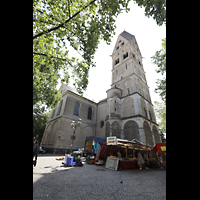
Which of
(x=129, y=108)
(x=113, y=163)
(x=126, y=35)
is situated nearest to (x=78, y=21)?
(x=113, y=163)

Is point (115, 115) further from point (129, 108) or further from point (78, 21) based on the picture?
point (78, 21)

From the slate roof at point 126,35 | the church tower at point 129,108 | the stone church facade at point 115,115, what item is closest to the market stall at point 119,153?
the church tower at point 129,108

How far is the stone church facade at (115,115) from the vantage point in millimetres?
16594

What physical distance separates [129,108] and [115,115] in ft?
9.11

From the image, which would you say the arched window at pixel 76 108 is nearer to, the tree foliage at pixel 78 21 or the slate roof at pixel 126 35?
the tree foliage at pixel 78 21

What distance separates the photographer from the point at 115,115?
1873 centimetres

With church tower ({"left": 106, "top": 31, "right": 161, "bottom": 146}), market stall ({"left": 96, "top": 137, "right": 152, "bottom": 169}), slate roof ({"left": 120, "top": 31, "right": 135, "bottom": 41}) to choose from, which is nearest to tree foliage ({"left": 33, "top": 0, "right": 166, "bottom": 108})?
market stall ({"left": 96, "top": 137, "right": 152, "bottom": 169})

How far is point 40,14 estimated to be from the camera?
612cm

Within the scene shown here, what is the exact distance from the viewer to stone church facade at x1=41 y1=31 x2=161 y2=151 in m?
16.6
